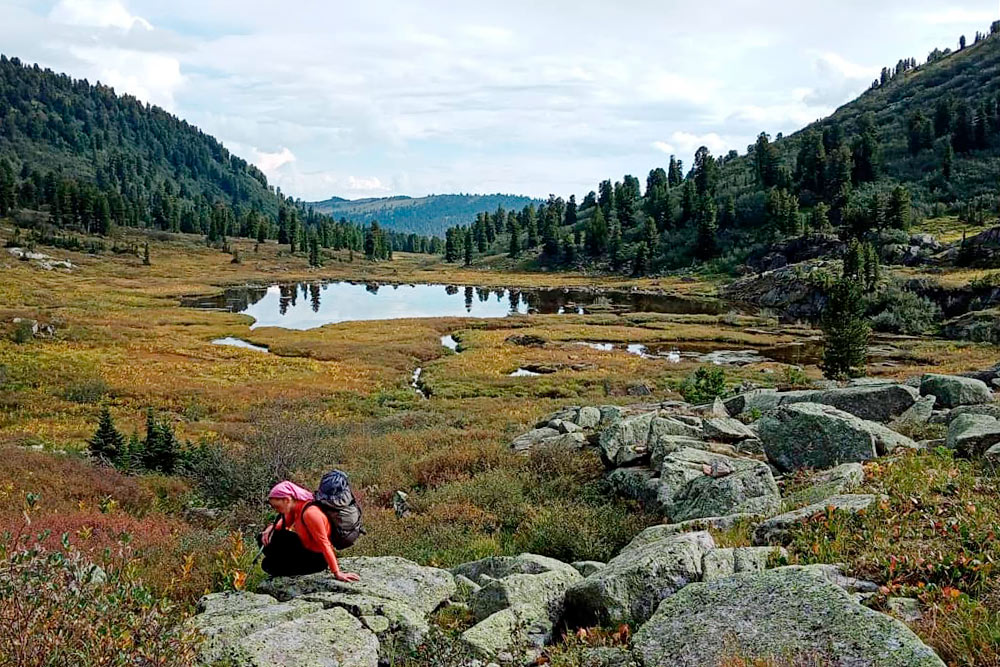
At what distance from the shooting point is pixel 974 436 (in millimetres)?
10609

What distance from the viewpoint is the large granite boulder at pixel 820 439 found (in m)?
12.1

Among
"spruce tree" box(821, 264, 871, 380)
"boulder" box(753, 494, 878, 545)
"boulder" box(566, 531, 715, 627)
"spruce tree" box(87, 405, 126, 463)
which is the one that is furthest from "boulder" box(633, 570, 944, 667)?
"spruce tree" box(821, 264, 871, 380)

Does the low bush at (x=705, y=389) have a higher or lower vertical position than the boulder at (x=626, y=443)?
lower

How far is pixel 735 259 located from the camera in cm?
12438

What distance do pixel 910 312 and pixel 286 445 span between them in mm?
67383

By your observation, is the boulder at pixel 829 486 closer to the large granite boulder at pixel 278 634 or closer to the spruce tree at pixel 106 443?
the large granite boulder at pixel 278 634

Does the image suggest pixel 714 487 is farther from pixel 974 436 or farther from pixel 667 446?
pixel 974 436

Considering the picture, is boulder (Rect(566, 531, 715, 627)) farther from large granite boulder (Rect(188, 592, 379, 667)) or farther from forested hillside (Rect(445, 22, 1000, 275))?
forested hillside (Rect(445, 22, 1000, 275))

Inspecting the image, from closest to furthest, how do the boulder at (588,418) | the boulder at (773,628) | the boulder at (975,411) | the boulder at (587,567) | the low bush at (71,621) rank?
1. the low bush at (71,621)
2. the boulder at (773,628)
3. the boulder at (587,567)
4. the boulder at (975,411)
5. the boulder at (588,418)

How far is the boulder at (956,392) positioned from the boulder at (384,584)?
50.4 feet

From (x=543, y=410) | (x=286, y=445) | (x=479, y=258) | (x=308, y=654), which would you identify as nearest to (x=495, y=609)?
(x=308, y=654)

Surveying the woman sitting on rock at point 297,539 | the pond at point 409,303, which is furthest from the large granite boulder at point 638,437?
the pond at point 409,303

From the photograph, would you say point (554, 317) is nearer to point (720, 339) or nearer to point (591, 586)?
point (720, 339)

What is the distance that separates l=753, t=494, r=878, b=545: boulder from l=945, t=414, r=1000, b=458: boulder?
349 cm
